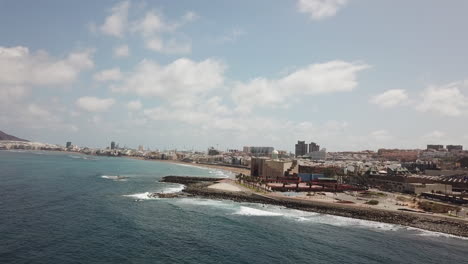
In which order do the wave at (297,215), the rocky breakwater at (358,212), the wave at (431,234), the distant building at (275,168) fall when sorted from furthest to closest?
the distant building at (275,168), the rocky breakwater at (358,212), the wave at (297,215), the wave at (431,234)

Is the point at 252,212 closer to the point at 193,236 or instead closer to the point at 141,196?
the point at 193,236

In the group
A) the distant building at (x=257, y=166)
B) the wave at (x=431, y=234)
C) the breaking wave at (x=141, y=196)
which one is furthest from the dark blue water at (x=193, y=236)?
the distant building at (x=257, y=166)

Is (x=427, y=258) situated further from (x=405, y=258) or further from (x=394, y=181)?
Result: (x=394, y=181)

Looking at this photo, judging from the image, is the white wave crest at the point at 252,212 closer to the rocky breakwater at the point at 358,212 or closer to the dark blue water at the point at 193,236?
the dark blue water at the point at 193,236

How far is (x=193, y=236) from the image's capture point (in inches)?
1770

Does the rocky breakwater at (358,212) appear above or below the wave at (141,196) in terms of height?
above

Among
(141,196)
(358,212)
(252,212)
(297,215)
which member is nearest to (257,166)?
(141,196)

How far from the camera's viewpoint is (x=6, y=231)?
4222cm

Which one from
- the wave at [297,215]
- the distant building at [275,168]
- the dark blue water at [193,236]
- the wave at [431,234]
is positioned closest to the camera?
the dark blue water at [193,236]

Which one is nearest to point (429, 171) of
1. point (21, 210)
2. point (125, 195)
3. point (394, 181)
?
point (394, 181)

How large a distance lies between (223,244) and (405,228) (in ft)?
110

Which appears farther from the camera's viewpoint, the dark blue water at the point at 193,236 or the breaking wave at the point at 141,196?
the breaking wave at the point at 141,196

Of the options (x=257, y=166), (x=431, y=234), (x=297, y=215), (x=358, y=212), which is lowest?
(x=431, y=234)

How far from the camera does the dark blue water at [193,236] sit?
121ft
